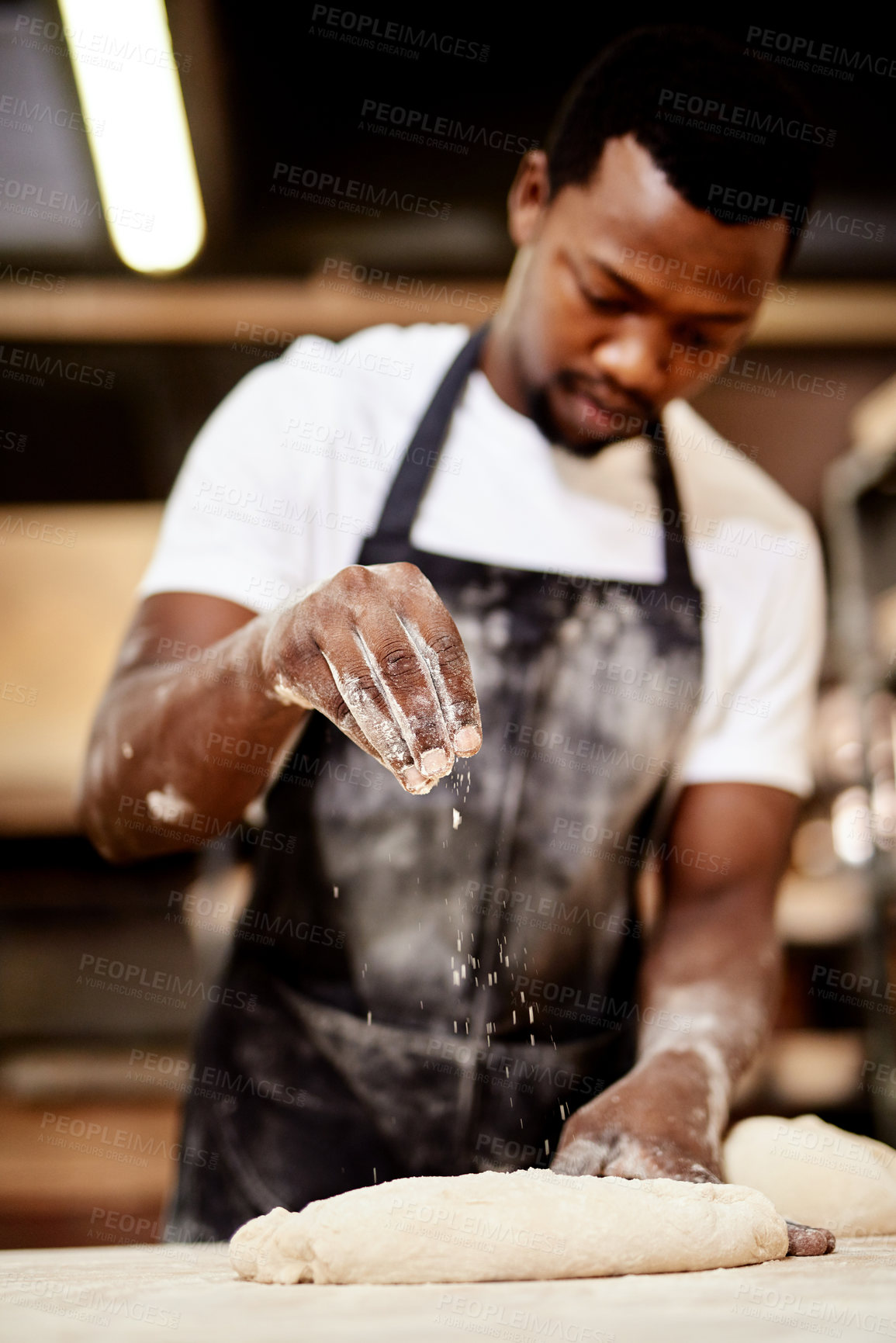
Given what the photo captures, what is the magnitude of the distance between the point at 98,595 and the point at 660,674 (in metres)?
2.24

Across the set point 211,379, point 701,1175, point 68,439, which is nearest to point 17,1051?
point 68,439

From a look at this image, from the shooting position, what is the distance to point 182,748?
1366 mm

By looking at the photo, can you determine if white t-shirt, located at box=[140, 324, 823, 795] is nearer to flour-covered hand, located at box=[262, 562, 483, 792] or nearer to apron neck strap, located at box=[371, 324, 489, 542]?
apron neck strap, located at box=[371, 324, 489, 542]

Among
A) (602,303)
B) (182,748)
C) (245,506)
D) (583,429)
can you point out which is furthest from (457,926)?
(602,303)

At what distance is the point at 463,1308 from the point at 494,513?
4.22 ft

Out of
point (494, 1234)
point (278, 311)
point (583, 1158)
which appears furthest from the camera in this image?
point (278, 311)

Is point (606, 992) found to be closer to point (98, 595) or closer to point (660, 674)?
point (660, 674)

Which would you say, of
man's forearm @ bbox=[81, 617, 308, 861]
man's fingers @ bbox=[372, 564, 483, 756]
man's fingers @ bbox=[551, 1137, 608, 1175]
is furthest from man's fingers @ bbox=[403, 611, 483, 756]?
man's fingers @ bbox=[551, 1137, 608, 1175]

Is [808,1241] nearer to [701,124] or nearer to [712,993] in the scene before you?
[712,993]

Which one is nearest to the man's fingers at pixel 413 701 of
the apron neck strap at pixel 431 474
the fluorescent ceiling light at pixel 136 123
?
the apron neck strap at pixel 431 474

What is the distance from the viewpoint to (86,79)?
1.90 m

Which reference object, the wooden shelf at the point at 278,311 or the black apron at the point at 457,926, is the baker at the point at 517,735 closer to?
the black apron at the point at 457,926

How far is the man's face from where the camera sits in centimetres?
149

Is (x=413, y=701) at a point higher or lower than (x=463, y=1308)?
higher
